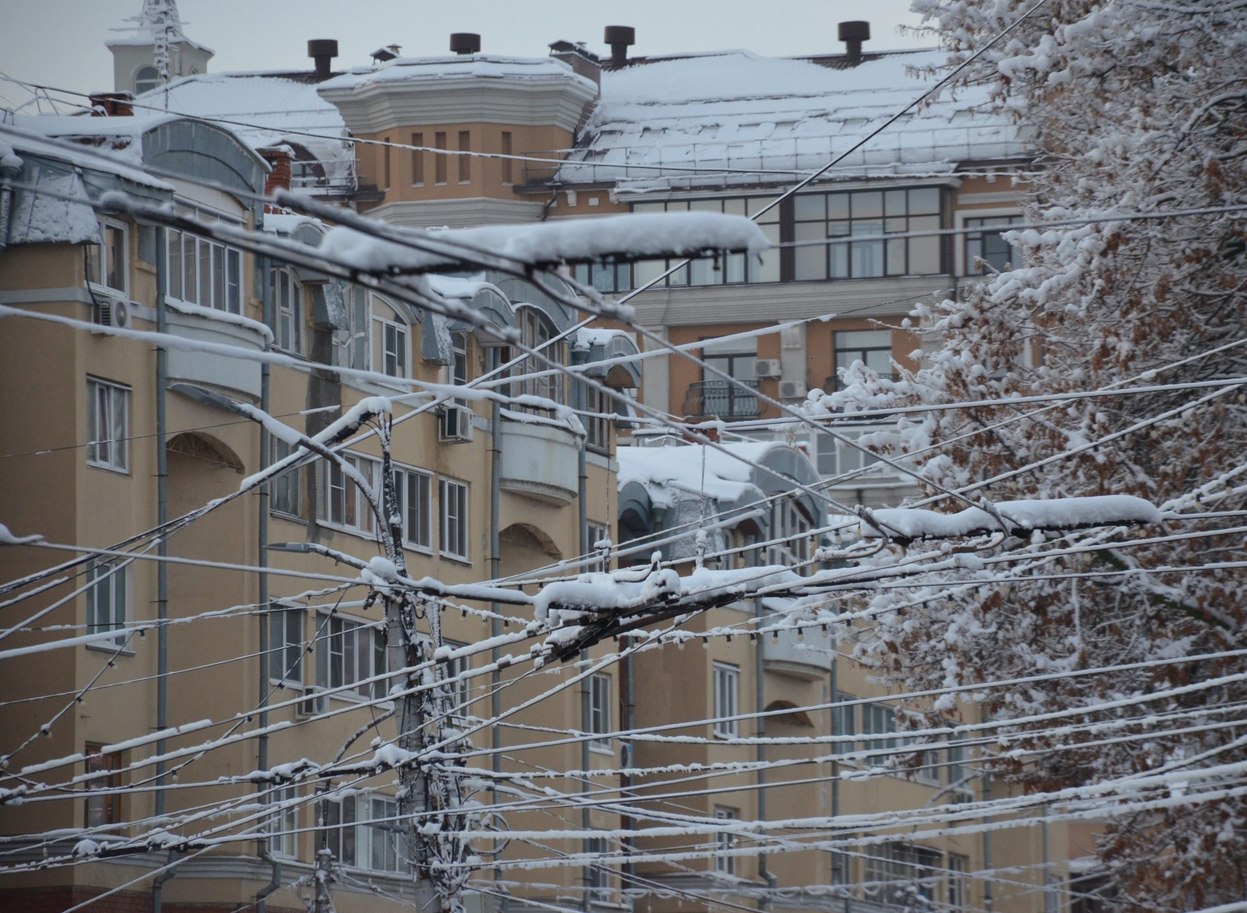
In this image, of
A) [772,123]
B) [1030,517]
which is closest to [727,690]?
[772,123]

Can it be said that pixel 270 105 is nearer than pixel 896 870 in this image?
No

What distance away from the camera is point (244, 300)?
3516 centimetres

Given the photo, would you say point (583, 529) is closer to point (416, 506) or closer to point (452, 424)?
point (452, 424)

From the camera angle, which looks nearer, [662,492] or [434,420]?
[434,420]

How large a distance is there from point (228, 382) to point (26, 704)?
530cm

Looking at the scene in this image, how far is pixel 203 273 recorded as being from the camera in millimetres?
34375

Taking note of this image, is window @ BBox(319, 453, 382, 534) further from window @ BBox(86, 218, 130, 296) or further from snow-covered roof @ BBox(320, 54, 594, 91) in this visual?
snow-covered roof @ BBox(320, 54, 594, 91)

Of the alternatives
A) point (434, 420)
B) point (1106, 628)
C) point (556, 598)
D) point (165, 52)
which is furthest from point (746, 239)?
point (165, 52)

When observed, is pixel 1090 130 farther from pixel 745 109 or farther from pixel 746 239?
pixel 745 109

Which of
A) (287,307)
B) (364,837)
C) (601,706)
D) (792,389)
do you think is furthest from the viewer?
(792,389)

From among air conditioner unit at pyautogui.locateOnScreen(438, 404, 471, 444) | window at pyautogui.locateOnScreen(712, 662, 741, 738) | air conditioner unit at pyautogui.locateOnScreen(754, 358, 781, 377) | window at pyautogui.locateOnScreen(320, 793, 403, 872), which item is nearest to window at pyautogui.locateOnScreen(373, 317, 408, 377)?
air conditioner unit at pyautogui.locateOnScreen(438, 404, 471, 444)

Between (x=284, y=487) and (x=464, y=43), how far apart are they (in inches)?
1715

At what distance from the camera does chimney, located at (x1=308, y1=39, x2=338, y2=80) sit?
8450cm

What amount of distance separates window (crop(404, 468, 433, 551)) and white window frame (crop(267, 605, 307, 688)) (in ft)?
9.70
